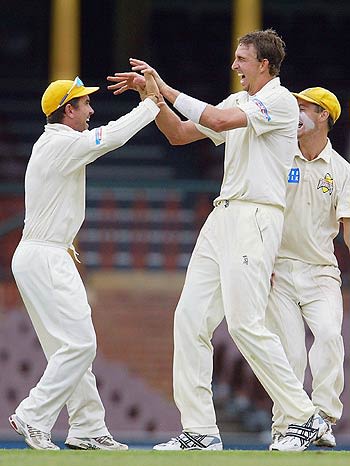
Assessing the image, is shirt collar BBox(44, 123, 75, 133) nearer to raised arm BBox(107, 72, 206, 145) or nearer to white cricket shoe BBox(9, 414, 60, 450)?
raised arm BBox(107, 72, 206, 145)

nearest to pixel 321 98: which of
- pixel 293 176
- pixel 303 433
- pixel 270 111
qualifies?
pixel 293 176

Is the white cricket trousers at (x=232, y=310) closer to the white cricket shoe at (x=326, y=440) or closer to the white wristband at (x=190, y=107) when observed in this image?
the white cricket shoe at (x=326, y=440)

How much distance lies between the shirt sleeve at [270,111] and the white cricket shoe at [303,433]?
1626 mm

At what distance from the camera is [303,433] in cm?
919

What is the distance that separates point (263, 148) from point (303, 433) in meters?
1.60

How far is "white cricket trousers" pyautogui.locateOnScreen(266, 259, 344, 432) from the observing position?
9914 mm

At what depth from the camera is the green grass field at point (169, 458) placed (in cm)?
809

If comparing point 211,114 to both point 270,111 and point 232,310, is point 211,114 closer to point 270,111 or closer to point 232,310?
point 270,111

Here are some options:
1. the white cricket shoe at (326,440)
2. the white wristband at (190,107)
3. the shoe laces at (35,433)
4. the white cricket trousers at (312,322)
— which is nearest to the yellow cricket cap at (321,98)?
the white cricket trousers at (312,322)

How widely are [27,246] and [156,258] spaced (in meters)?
6.87

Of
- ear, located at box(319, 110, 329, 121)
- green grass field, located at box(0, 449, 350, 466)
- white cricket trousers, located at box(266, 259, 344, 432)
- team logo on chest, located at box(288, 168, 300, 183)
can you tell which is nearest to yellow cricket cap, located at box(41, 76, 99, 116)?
team logo on chest, located at box(288, 168, 300, 183)

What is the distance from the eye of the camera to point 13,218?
15.5 m

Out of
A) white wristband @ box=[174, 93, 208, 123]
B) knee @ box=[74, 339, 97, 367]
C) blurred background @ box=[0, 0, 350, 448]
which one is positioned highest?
white wristband @ box=[174, 93, 208, 123]

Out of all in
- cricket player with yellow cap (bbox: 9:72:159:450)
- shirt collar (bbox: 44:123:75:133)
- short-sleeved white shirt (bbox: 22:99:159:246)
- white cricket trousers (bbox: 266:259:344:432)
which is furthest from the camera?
white cricket trousers (bbox: 266:259:344:432)
